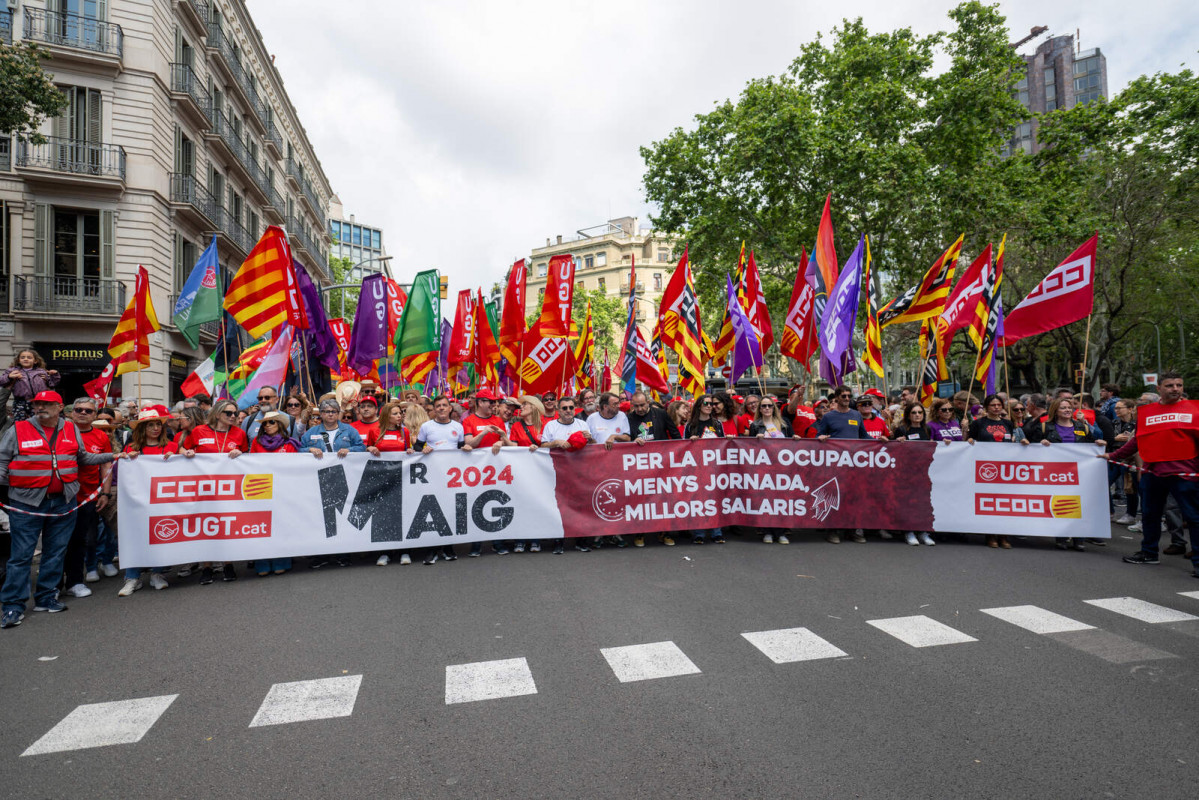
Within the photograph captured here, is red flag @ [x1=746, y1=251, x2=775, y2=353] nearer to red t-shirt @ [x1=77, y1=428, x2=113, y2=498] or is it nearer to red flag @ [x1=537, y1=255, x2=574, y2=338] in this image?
red flag @ [x1=537, y1=255, x2=574, y2=338]

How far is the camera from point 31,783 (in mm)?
3076

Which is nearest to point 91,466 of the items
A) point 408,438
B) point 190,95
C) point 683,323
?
point 408,438

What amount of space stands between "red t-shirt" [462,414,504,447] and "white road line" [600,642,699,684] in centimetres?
363

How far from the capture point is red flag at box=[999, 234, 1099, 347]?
8242mm

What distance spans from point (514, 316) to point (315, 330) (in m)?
3.20

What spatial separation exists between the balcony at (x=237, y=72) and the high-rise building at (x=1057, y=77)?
264 feet

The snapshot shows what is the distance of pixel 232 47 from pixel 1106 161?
1247 inches

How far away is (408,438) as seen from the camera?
25.1 ft

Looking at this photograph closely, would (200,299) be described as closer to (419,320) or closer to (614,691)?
(419,320)

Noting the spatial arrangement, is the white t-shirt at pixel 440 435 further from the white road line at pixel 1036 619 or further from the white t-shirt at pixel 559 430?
the white road line at pixel 1036 619

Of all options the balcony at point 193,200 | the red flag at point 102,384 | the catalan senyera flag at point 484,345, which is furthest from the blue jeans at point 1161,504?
the balcony at point 193,200

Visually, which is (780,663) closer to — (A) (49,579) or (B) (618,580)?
(B) (618,580)

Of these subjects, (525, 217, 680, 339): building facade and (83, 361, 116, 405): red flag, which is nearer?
(83, 361, 116, 405): red flag

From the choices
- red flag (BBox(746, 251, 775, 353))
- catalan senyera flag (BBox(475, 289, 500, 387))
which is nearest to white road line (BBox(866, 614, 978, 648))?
red flag (BBox(746, 251, 775, 353))
